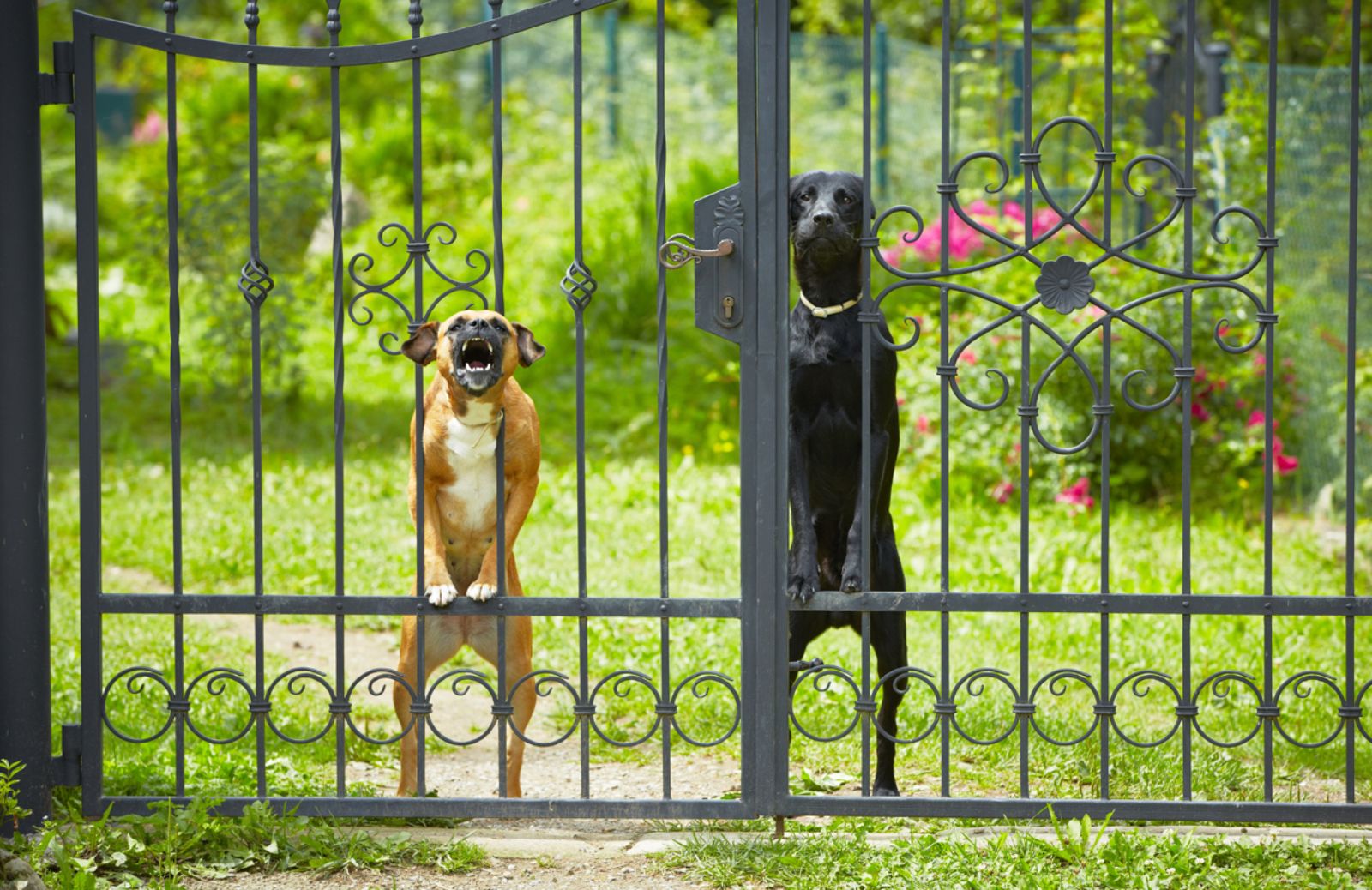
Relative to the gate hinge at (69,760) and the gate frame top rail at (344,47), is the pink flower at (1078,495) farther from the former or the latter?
the gate hinge at (69,760)

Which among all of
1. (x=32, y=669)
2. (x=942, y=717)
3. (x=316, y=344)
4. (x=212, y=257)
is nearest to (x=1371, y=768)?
(x=942, y=717)

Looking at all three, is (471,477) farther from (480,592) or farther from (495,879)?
(495,879)

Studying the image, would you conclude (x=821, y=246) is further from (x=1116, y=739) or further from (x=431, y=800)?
(x=1116, y=739)

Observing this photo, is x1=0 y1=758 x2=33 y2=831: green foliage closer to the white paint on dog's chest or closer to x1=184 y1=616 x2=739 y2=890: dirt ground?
x1=184 y1=616 x2=739 y2=890: dirt ground

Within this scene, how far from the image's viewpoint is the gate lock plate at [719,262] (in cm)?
393

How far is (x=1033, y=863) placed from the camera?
378 centimetres

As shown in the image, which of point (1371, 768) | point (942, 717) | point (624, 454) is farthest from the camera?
point (624, 454)

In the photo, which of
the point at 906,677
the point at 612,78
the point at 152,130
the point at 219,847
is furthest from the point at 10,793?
the point at 152,130

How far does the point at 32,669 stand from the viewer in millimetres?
4051

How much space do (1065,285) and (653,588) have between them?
3.67 m

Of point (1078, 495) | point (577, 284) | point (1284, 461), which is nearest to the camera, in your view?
point (577, 284)

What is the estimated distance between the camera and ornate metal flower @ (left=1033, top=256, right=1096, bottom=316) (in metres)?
3.85

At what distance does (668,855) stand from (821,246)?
5.71 feet

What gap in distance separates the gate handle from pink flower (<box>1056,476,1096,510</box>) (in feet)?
16.4
